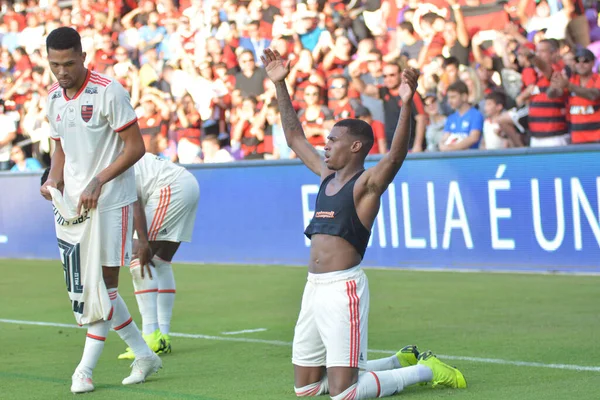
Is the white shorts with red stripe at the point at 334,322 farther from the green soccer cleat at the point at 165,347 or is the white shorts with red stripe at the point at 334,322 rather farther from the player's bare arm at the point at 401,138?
the green soccer cleat at the point at 165,347

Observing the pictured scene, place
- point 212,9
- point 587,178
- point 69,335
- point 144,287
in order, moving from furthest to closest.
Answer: point 212,9, point 587,178, point 69,335, point 144,287

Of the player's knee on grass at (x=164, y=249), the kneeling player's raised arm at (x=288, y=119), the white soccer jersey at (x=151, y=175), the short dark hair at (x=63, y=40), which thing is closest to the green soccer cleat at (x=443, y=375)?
the kneeling player's raised arm at (x=288, y=119)

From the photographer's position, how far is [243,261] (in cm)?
1694

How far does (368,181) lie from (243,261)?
10.6 metres

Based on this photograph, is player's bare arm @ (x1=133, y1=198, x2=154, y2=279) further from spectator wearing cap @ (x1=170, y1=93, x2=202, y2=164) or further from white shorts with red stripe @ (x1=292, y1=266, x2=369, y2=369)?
spectator wearing cap @ (x1=170, y1=93, x2=202, y2=164)

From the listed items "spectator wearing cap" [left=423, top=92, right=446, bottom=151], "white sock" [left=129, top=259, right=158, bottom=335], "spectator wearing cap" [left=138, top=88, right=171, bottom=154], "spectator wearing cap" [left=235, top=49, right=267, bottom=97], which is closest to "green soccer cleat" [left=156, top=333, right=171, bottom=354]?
"white sock" [left=129, top=259, right=158, bottom=335]

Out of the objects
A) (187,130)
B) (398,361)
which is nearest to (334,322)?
(398,361)

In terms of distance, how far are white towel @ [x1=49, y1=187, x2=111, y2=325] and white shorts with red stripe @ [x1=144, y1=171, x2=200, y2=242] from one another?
2.25 m

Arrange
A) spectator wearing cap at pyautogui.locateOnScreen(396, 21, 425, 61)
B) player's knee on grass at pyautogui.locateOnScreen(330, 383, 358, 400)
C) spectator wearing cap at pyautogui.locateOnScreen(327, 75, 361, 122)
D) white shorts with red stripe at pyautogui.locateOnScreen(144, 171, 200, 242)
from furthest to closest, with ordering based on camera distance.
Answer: spectator wearing cap at pyautogui.locateOnScreen(396, 21, 425, 61)
spectator wearing cap at pyautogui.locateOnScreen(327, 75, 361, 122)
white shorts with red stripe at pyautogui.locateOnScreen(144, 171, 200, 242)
player's knee on grass at pyautogui.locateOnScreen(330, 383, 358, 400)

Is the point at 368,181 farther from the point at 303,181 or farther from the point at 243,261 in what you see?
the point at 243,261

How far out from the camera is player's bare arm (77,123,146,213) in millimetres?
7012

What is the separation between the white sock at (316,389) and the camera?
661 cm

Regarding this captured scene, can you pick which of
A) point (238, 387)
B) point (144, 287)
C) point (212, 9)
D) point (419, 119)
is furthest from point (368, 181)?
point (212, 9)

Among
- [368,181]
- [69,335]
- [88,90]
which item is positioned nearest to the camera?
[368,181]
